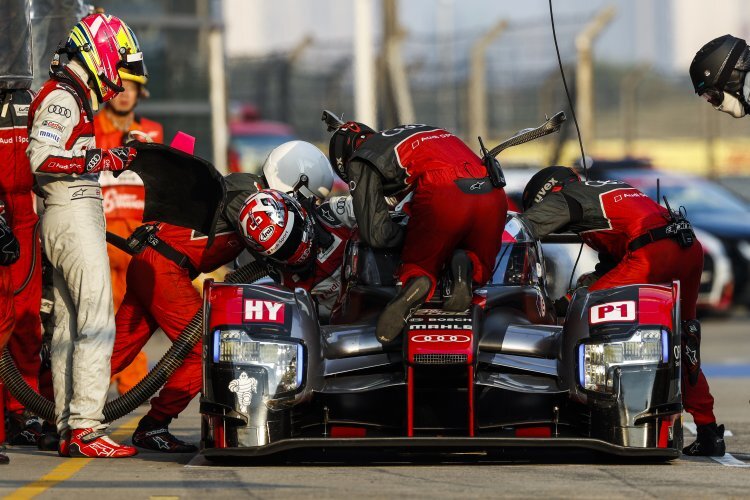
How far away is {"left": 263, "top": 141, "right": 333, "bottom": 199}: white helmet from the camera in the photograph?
9711mm

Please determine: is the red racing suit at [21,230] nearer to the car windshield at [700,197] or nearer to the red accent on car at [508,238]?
the red accent on car at [508,238]

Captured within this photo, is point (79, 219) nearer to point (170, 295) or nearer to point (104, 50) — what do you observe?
point (170, 295)

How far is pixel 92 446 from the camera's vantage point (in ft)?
27.2

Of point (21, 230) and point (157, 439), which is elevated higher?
point (21, 230)

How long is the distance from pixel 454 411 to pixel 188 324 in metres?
1.80

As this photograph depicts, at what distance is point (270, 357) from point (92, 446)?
124 cm

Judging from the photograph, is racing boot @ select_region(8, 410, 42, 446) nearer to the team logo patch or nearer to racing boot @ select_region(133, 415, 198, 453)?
racing boot @ select_region(133, 415, 198, 453)

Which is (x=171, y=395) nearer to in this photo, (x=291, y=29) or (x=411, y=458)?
(x=411, y=458)

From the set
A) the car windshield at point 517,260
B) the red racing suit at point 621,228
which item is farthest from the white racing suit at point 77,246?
the red racing suit at point 621,228

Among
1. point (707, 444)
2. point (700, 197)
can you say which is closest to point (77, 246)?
point (707, 444)

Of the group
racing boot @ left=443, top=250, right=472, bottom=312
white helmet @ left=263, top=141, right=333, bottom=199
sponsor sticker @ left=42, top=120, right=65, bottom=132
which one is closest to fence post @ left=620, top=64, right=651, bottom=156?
white helmet @ left=263, top=141, right=333, bottom=199

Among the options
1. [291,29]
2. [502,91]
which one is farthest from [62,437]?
[291,29]

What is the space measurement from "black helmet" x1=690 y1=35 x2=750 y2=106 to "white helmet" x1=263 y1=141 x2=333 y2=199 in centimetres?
237

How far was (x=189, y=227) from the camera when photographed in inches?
349
